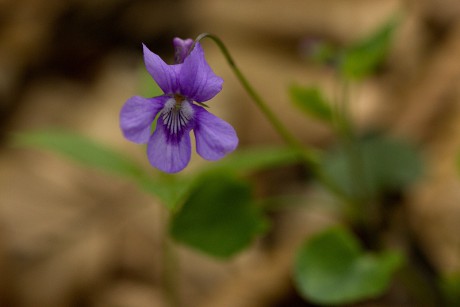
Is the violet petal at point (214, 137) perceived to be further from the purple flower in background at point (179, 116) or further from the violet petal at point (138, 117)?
the violet petal at point (138, 117)

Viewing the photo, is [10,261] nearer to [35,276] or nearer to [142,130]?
[35,276]

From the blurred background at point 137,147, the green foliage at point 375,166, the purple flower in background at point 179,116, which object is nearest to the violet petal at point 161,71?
the purple flower in background at point 179,116

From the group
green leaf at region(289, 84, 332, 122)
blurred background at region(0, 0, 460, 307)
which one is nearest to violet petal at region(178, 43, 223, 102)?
green leaf at region(289, 84, 332, 122)

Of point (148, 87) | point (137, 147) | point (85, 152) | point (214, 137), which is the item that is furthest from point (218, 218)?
point (137, 147)

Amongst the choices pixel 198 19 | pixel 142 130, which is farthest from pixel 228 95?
pixel 142 130

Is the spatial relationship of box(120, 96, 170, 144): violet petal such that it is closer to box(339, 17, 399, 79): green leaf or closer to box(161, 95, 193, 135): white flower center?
box(161, 95, 193, 135): white flower center

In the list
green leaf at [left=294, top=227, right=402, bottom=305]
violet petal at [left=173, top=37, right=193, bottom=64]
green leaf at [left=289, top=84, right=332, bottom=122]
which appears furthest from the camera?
green leaf at [left=289, top=84, right=332, bottom=122]

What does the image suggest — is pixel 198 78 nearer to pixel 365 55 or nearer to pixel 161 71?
pixel 161 71
